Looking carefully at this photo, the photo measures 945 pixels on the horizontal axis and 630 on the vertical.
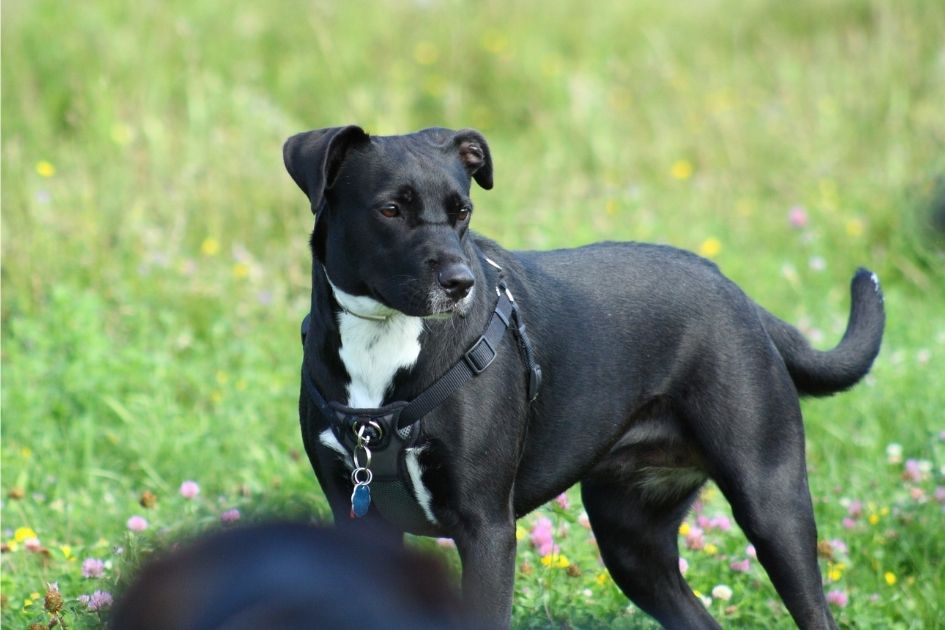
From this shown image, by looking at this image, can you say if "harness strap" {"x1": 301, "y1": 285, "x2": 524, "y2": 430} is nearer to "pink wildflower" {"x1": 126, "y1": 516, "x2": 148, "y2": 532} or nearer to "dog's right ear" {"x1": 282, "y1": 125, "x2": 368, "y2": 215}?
"dog's right ear" {"x1": 282, "y1": 125, "x2": 368, "y2": 215}

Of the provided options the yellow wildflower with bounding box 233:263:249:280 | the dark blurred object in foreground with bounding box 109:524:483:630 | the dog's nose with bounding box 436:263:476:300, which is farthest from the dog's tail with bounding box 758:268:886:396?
the yellow wildflower with bounding box 233:263:249:280

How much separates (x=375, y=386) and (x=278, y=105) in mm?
5504

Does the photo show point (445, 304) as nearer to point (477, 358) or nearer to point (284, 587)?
point (477, 358)

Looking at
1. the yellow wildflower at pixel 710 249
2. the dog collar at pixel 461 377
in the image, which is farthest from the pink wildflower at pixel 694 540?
the yellow wildflower at pixel 710 249

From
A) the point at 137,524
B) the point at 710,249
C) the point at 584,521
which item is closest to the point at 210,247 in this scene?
the point at 710,249

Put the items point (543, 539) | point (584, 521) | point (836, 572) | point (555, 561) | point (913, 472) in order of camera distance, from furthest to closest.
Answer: point (913, 472) < point (584, 521) < point (836, 572) < point (543, 539) < point (555, 561)

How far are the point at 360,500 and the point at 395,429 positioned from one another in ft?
0.65

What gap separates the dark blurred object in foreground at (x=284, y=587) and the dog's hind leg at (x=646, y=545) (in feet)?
8.42

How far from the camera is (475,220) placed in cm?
727

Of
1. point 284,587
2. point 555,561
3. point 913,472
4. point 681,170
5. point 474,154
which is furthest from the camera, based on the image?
point 681,170

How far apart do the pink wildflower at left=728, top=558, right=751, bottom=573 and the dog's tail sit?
58 centimetres

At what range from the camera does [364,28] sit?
923cm

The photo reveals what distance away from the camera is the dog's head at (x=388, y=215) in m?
3.04

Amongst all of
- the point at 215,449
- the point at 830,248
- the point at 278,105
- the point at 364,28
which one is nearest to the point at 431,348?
the point at 215,449
